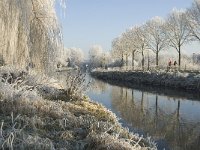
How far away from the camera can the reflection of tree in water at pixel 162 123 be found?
15586mm

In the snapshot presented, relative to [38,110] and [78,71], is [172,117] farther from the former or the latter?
[38,110]

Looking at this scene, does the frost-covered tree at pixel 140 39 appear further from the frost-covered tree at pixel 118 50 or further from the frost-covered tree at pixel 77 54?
the frost-covered tree at pixel 77 54

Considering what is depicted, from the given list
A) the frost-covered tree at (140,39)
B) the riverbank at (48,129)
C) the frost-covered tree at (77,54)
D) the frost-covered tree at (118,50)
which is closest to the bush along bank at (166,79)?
the frost-covered tree at (140,39)

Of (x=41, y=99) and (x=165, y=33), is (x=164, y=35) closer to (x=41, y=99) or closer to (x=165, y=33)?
(x=165, y=33)

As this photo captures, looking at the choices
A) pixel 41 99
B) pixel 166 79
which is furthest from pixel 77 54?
pixel 41 99

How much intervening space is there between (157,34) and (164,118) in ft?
155

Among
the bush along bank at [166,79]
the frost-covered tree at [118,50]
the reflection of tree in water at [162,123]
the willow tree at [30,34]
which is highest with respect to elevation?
the frost-covered tree at [118,50]

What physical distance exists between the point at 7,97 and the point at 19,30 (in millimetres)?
4409

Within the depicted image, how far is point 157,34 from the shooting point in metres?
67.4

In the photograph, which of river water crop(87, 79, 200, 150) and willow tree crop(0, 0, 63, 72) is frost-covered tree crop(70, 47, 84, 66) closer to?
river water crop(87, 79, 200, 150)

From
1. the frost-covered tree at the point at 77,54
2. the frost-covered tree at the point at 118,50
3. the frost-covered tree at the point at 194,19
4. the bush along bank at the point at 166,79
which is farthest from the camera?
the frost-covered tree at the point at 77,54

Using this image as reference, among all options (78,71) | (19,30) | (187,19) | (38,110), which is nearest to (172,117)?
(78,71)

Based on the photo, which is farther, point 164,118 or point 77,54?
point 77,54

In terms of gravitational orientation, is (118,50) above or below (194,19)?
below
